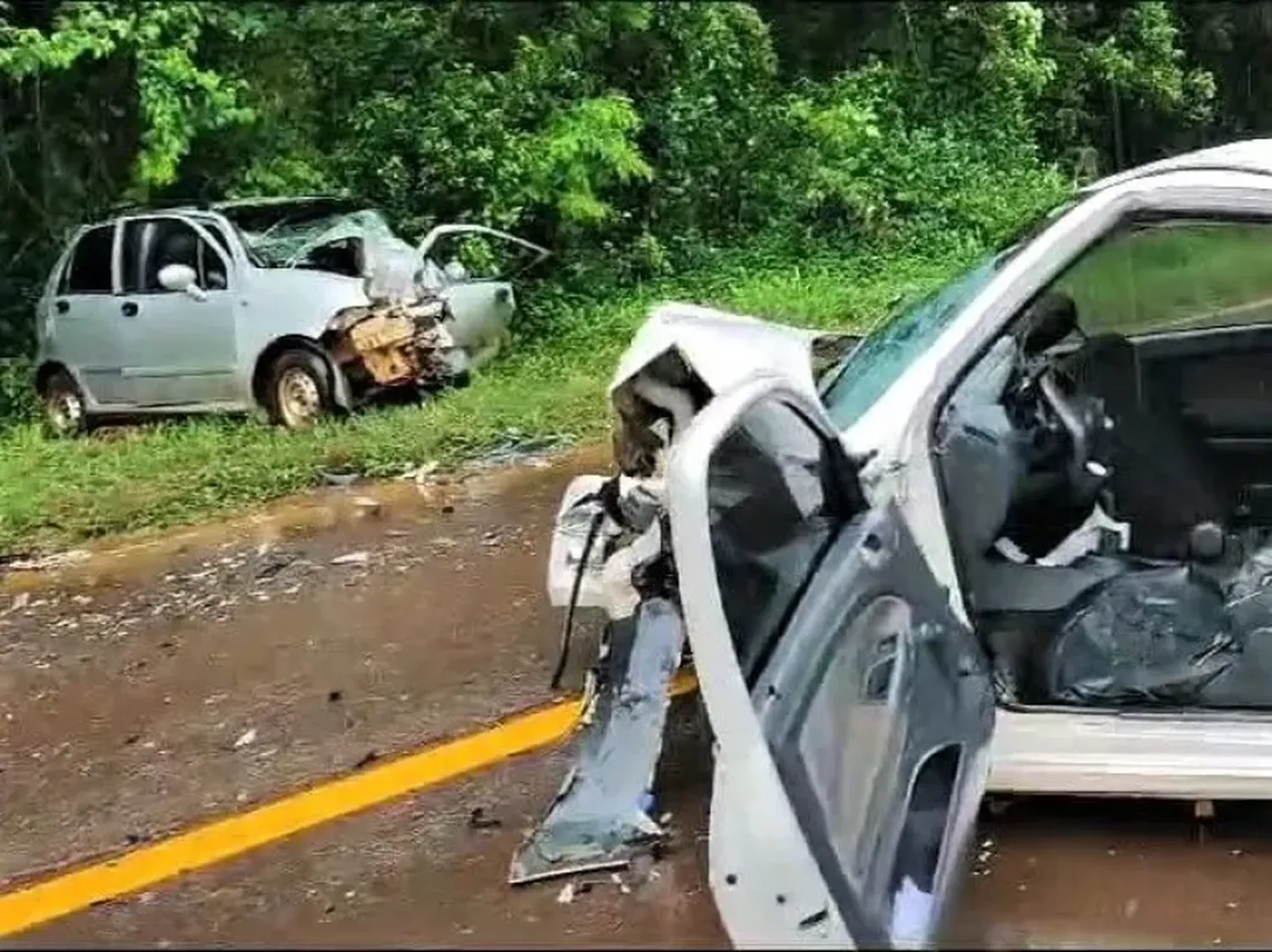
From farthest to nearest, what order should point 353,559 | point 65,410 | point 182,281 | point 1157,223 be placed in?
point 65,410 → point 182,281 → point 353,559 → point 1157,223

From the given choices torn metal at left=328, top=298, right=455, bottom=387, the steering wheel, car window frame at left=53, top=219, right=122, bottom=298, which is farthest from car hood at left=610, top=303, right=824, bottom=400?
car window frame at left=53, top=219, right=122, bottom=298

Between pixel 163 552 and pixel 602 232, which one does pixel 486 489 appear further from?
pixel 602 232

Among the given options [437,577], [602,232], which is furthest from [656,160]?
[437,577]

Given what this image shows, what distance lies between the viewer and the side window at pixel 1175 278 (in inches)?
153

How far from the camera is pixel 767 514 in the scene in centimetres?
321

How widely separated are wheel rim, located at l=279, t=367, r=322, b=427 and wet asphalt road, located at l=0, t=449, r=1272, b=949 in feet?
9.40

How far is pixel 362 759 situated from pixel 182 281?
6409 mm

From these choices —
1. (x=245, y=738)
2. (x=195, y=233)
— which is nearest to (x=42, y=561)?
(x=245, y=738)

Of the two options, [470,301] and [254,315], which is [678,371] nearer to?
[254,315]

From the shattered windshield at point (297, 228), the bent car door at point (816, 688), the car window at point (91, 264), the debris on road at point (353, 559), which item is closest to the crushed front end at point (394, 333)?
the shattered windshield at point (297, 228)

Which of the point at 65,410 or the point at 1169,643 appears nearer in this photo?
the point at 1169,643

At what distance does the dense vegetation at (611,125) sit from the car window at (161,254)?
1461mm

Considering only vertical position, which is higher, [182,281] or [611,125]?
[611,125]

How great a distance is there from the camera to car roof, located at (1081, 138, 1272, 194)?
374 cm
